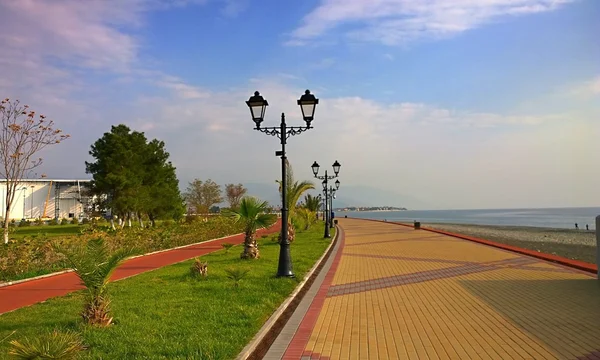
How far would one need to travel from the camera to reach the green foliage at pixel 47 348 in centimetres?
378

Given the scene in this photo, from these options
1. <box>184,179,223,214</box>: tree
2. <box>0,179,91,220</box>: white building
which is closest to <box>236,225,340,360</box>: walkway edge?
<box>184,179,223,214</box>: tree

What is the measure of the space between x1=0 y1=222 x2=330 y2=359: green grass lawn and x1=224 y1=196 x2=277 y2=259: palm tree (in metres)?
3.26

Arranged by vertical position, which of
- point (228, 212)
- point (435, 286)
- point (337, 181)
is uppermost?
point (337, 181)

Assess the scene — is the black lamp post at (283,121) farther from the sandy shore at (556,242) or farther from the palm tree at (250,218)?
the sandy shore at (556,242)

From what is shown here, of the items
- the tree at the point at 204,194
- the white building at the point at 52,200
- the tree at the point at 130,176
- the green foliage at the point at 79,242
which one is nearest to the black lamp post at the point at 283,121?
the green foliage at the point at 79,242

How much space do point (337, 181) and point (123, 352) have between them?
29.0 m

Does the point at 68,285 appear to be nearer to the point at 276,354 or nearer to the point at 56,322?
the point at 56,322

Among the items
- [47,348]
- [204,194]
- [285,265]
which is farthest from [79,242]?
[204,194]

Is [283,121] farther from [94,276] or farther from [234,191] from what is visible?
[234,191]

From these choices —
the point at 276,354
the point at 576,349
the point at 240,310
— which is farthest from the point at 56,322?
the point at 576,349

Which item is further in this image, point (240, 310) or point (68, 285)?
point (68, 285)

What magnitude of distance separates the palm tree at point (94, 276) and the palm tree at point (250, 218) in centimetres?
736

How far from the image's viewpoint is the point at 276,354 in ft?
15.5

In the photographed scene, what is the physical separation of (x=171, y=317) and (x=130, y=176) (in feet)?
98.6
